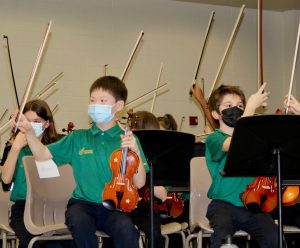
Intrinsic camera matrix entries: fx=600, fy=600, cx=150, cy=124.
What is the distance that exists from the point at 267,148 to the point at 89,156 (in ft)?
3.03

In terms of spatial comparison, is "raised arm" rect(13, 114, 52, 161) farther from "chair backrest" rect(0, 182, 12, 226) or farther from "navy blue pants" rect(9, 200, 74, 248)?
"chair backrest" rect(0, 182, 12, 226)

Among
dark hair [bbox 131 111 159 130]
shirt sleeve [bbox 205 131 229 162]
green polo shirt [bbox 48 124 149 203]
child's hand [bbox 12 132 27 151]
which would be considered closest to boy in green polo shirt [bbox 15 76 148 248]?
green polo shirt [bbox 48 124 149 203]

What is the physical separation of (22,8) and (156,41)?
5.22 feet

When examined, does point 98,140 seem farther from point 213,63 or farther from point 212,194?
point 213,63

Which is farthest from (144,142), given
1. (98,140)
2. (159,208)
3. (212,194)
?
(159,208)

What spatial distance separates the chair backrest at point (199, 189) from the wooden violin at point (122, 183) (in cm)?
63

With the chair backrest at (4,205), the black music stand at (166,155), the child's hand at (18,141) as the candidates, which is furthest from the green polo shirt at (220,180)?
the chair backrest at (4,205)

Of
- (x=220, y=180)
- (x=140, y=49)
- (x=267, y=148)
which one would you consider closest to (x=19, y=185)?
(x=220, y=180)

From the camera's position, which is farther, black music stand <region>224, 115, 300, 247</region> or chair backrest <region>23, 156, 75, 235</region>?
chair backrest <region>23, 156, 75, 235</region>

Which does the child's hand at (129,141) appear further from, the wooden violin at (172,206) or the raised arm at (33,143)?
the wooden violin at (172,206)

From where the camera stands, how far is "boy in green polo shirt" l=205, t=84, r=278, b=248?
9.82 ft

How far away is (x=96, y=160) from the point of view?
10.2ft

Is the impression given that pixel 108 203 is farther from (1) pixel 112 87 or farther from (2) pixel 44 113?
(2) pixel 44 113

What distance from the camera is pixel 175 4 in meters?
7.21
